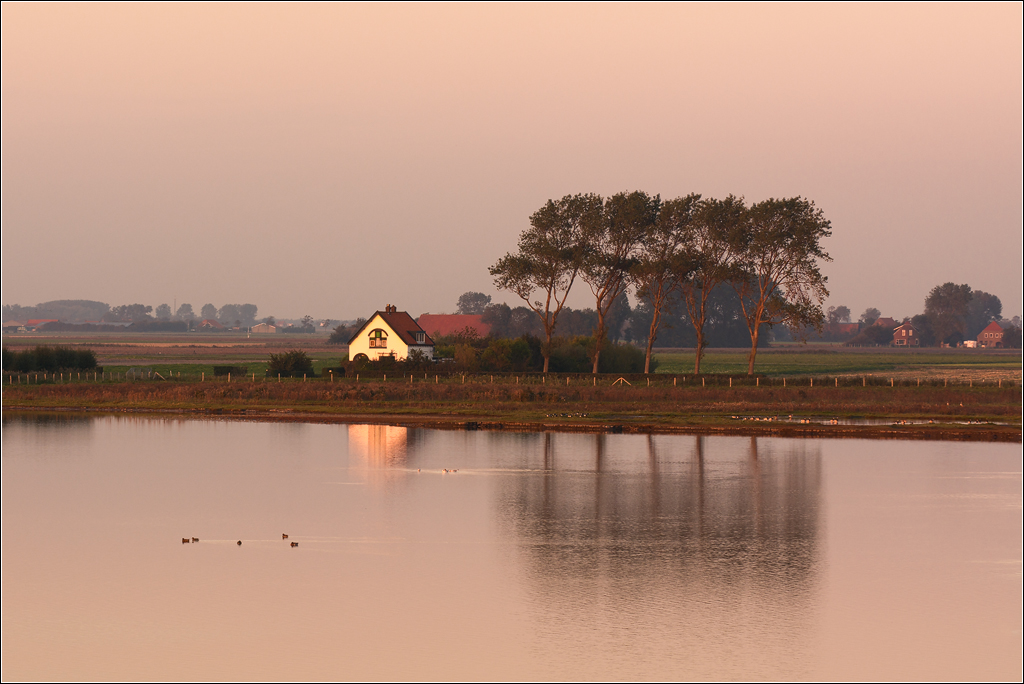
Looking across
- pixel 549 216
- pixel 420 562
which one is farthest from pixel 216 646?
pixel 549 216

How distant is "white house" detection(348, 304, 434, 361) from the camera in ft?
308

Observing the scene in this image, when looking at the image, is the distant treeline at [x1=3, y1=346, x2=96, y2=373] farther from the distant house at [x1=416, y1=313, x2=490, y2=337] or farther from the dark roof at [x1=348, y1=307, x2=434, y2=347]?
the distant house at [x1=416, y1=313, x2=490, y2=337]

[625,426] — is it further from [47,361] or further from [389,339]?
[47,361]

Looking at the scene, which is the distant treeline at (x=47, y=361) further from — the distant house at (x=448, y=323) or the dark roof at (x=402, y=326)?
the distant house at (x=448, y=323)

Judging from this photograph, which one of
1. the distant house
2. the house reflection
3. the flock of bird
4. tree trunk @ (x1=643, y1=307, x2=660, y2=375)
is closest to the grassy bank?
the house reflection

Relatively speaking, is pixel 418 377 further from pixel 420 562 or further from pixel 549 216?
pixel 420 562

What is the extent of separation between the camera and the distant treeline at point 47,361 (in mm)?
84500

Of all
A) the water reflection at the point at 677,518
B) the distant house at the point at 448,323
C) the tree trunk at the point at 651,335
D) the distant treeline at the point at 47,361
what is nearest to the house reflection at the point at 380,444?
the water reflection at the point at 677,518

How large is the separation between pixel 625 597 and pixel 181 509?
1560 cm

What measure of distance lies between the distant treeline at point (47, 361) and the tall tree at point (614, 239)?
1739 inches

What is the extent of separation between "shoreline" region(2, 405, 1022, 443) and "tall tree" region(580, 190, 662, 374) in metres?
35.6

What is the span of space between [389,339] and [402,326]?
89.4 inches

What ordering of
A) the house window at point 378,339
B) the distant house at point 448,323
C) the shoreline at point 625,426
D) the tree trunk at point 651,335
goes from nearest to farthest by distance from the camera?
the shoreline at point 625,426, the tree trunk at point 651,335, the house window at point 378,339, the distant house at point 448,323

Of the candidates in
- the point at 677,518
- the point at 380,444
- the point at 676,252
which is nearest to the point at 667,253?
the point at 676,252
